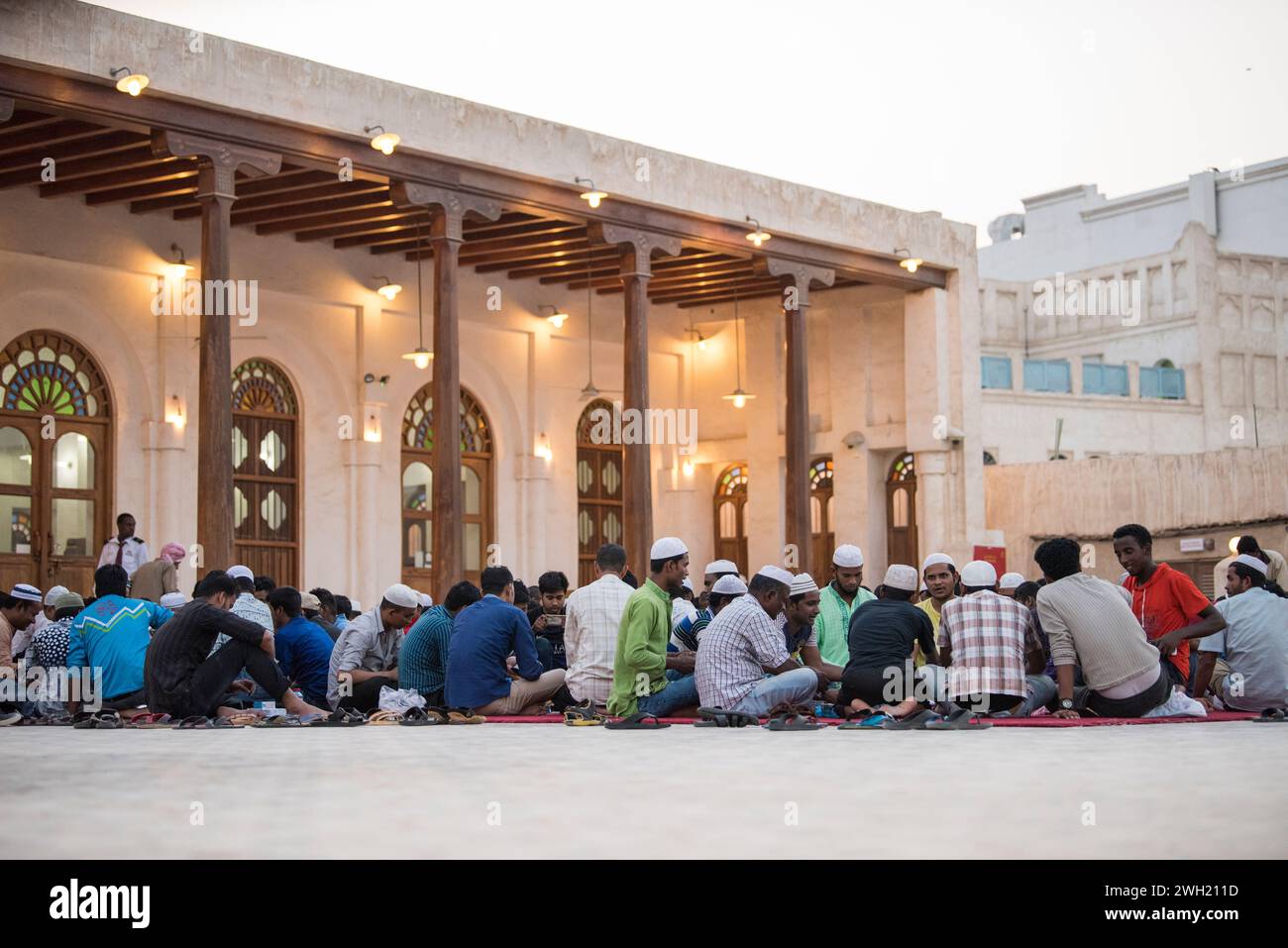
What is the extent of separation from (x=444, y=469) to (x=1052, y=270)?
108 ft

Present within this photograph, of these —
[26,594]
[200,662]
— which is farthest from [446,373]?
[200,662]

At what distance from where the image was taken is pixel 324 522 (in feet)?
70.1

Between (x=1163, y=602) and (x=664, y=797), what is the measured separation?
5720 millimetres

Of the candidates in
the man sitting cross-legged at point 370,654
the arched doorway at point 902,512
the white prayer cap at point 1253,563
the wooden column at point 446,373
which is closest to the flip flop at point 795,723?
the white prayer cap at point 1253,563

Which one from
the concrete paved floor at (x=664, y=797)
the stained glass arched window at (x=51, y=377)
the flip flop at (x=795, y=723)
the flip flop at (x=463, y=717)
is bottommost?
the flip flop at (x=463, y=717)

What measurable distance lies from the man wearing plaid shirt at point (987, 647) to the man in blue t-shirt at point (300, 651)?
15.6 feet

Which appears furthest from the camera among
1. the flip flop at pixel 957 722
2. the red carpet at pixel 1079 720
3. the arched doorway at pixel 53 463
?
the arched doorway at pixel 53 463

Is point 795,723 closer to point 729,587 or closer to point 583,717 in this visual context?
point 729,587

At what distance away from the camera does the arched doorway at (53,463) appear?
18.5m

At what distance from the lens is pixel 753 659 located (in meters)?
9.91

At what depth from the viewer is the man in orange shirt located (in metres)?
9.91

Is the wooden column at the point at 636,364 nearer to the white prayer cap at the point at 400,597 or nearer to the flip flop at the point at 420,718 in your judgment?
the white prayer cap at the point at 400,597

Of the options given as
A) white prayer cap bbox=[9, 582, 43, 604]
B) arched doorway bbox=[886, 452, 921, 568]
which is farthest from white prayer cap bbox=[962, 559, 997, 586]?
arched doorway bbox=[886, 452, 921, 568]
